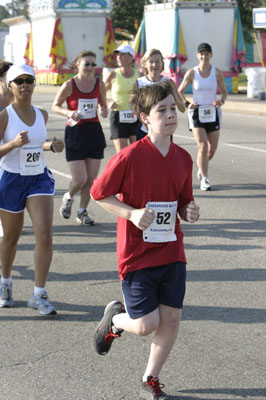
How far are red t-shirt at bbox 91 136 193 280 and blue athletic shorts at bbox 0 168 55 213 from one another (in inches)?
61.4

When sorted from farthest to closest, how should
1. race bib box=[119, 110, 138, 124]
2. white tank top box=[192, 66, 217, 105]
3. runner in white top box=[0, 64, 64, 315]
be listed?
white tank top box=[192, 66, 217, 105] < race bib box=[119, 110, 138, 124] < runner in white top box=[0, 64, 64, 315]

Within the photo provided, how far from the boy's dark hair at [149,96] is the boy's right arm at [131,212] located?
0.49m

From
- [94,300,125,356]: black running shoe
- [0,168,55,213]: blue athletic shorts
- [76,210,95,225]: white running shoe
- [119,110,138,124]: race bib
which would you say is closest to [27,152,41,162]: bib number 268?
[0,168,55,213]: blue athletic shorts

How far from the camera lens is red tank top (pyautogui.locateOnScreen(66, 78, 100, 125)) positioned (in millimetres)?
7918

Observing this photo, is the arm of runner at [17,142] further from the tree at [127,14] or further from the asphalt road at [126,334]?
the tree at [127,14]

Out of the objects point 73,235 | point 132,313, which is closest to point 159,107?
point 132,313

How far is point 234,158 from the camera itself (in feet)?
41.3

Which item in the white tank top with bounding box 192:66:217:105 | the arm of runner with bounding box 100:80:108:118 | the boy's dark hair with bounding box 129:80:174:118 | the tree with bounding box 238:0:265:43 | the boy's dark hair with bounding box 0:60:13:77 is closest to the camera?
the boy's dark hair with bounding box 129:80:174:118

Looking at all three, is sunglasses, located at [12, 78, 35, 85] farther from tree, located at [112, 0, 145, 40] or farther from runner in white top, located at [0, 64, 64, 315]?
tree, located at [112, 0, 145, 40]

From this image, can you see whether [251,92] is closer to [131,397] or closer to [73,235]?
[73,235]

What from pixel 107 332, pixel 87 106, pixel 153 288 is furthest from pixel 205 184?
pixel 153 288

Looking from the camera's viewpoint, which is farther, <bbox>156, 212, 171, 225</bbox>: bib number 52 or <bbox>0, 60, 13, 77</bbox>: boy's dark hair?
<bbox>0, 60, 13, 77</bbox>: boy's dark hair

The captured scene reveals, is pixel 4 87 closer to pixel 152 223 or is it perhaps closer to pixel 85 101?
pixel 85 101

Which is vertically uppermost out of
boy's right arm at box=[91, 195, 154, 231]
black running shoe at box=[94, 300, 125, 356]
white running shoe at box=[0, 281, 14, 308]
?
boy's right arm at box=[91, 195, 154, 231]
